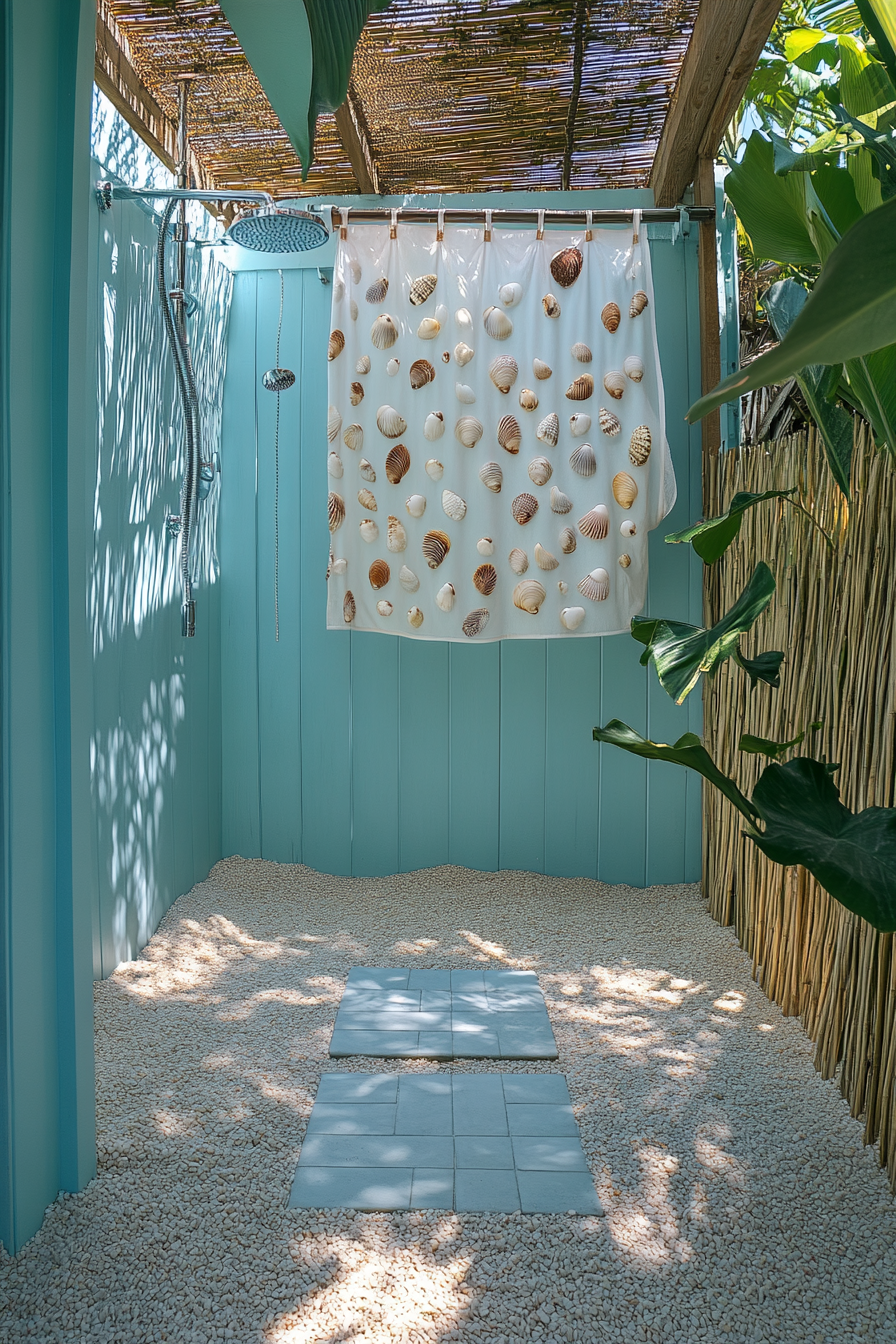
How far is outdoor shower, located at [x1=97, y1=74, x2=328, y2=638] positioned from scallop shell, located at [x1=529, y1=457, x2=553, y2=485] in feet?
2.84

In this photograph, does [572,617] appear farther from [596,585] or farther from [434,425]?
[434,425]

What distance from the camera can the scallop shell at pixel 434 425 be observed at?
114 inches

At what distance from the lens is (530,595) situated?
2922mm

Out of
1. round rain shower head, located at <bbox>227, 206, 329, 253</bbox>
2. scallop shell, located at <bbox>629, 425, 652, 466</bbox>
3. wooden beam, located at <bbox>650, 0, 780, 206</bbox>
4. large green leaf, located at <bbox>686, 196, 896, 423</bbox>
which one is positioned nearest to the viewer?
large green leaf, located at <bbox>686, 196, 896, 423</bbox>

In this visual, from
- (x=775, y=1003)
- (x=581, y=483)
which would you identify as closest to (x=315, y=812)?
(x=581, y=483)

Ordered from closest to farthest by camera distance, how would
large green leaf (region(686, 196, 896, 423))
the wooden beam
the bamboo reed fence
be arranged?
large green leaf (region(686, 196, 896, 423)), the bamboo reed fence, the wooden beam

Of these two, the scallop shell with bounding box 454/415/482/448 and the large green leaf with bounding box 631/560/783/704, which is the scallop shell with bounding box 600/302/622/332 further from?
the large green leaf with bounding box 631/560/783/704

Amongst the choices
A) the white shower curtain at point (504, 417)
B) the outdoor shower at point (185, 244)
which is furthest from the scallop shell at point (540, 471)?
the outdoor shower at point (185, 244)

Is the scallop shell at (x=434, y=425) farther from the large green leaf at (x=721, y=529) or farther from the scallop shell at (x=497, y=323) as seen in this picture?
the large green leaf at (x=721, y=529)

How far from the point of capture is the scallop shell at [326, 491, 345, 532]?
2.96 metres

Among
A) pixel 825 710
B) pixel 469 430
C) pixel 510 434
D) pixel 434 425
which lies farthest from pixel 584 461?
pixel 825 710

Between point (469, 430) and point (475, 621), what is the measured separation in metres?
0.57

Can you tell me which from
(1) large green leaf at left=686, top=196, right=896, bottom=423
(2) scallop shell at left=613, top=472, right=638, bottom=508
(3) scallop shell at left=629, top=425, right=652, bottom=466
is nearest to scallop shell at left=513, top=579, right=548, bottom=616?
(2) scallop shell at left=613, top=472, right=638, bottom=508

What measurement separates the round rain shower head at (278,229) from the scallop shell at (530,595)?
1099 mm
